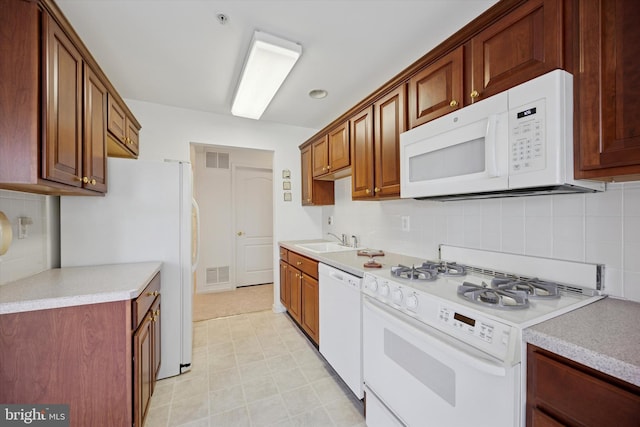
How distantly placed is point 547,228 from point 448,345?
0.86 meters

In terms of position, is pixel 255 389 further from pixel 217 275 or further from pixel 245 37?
pixel 217 275

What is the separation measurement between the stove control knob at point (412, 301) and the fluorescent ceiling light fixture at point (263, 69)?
1.73 metres

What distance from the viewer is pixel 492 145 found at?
3.83 ft

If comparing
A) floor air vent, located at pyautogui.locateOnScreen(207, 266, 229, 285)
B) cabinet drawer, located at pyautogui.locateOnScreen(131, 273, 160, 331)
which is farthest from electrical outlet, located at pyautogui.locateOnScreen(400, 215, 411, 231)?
floor air vent, located at pyautogui.locateOnScreen(207, 266, 229, 285)

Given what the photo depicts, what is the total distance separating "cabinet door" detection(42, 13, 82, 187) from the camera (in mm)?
1196

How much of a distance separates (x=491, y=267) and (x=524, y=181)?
2.25ft

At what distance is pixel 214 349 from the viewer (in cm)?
249

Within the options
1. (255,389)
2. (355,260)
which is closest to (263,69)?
(355,260)

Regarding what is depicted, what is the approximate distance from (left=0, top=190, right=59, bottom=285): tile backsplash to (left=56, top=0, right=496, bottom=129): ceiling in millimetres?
1144

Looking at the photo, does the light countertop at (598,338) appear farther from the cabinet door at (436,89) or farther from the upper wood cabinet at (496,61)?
the cabinet door at (436,89)

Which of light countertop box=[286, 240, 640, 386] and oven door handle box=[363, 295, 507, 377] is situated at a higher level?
light countertop box=[286, 240, 640, 386]

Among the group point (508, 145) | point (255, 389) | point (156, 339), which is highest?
point (508, 145)

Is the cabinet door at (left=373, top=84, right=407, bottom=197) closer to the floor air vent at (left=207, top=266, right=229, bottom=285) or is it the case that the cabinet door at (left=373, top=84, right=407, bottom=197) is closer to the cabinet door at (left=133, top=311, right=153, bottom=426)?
the cabinet door at (left=133, top=311, right=153, bottom=426)

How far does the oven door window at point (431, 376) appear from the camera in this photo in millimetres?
874
